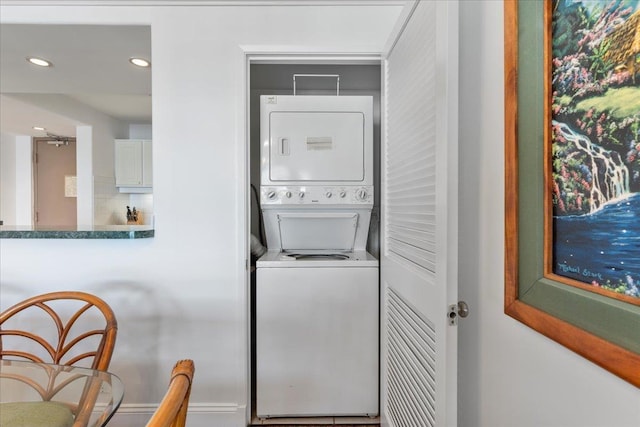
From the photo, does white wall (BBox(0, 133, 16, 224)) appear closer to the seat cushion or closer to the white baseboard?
the white baseboard

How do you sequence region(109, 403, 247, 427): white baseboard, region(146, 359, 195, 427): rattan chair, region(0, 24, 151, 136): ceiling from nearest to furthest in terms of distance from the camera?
region(146, 359, 195, 427): rattan chair < region(109, 403, 247, 427): white baseboard < region(0, 24, 151, 136): ceiling

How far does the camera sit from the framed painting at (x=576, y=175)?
562 mm

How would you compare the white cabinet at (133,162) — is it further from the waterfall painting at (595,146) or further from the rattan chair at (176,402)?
the waterfall painting at (595,146)

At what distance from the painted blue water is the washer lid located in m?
1.55

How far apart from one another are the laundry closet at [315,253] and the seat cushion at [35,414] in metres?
0.95

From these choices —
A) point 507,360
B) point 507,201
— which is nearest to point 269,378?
point 507,360

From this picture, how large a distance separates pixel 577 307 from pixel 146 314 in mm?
1865

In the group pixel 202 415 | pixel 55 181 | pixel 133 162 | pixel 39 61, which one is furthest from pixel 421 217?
pixel 55 181

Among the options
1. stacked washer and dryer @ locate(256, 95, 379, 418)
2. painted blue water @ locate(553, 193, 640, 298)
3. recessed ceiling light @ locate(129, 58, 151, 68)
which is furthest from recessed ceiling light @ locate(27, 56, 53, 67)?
painted blue water @ locate(553, 193, 640, 298)

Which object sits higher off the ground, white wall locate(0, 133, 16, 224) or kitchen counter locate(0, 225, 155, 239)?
white wall locate(0, 133, 16, 224)

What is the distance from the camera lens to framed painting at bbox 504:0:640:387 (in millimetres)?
562

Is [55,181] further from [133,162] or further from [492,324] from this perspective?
[492,324]

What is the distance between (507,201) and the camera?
33.7 inches

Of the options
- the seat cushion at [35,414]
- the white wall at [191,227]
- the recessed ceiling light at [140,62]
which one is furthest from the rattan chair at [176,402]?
the recessed ceiling light at [140,62]
